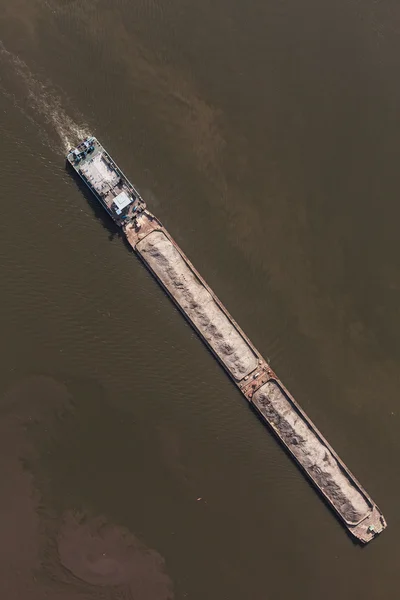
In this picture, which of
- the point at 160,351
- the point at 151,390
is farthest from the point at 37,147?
the point at 151,390

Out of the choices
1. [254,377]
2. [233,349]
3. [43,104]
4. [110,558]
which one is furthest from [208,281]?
[110,558]

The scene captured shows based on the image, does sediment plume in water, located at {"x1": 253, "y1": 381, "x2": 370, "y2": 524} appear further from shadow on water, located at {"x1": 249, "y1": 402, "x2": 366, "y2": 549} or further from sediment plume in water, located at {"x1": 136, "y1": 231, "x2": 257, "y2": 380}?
sediment plume in water, located at {"x1": 136, "y1": 231, "x2": 257, "y2": 380}

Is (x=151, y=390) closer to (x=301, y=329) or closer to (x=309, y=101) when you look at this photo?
(x=301, y=329)

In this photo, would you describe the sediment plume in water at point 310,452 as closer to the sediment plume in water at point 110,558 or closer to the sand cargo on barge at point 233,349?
the sand cargo on barge at point 233,349

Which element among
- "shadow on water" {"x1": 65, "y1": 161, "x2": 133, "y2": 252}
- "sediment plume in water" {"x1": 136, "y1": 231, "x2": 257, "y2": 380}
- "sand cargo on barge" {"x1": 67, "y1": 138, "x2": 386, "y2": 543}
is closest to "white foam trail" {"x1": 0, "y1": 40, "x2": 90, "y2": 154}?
"sand cargo on barge" {"x1": 67, "y1": 138, "x2": 386, "y2": 543}

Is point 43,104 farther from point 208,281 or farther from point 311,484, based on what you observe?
point 311,484

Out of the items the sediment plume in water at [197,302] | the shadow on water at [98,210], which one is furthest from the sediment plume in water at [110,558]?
the shadow on water at [98,210]
